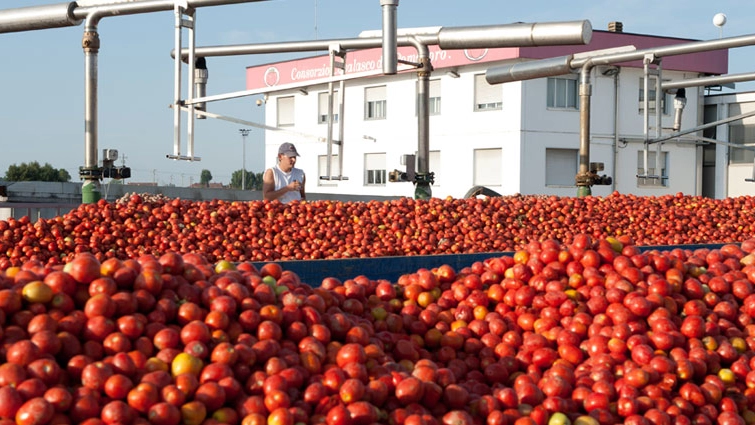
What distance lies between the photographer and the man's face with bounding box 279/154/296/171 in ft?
33.8

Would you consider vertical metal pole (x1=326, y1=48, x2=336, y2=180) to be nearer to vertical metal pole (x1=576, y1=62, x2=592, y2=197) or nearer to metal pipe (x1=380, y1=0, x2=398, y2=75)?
metal pipe (x1=380, y1=0, x2=398, y2=75)

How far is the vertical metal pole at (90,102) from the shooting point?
30.7ft

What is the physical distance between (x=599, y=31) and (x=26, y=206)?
27000 millimetres

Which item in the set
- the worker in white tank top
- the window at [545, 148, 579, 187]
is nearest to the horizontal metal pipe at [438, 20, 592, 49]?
the worker in white tank top

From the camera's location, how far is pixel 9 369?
2.67m

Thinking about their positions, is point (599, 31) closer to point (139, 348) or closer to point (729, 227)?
point (729, 227)

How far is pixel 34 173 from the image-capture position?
51469mm

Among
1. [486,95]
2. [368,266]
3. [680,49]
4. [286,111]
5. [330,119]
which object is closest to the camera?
[368,266]

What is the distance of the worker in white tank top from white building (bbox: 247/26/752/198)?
2291cm

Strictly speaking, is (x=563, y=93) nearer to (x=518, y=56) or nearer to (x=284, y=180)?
(x=518, y=56)

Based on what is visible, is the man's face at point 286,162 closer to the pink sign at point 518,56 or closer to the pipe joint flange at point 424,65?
the pipe joint flange at point 424,65

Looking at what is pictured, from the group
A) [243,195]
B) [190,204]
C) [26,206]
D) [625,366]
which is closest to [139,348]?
[625,366]

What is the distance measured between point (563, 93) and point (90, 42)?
27.3m

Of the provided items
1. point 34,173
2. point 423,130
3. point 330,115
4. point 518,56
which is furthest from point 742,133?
point 34,173
